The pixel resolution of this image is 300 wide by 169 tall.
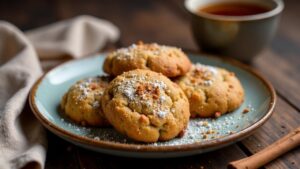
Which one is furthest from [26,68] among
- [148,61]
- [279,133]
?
[279,133]

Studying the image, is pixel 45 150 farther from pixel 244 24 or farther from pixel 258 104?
pixel 244 24

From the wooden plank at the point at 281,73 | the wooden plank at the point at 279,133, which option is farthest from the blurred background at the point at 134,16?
the wooden plank at the point at 279,133

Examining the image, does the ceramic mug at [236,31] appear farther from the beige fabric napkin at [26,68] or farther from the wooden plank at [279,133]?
the beige fabric napkin at [26,68]

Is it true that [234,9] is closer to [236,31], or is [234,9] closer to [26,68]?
[236,31]

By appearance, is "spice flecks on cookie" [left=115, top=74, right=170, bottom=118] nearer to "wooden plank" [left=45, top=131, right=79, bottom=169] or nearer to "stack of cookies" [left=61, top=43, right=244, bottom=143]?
"stack of cookies" [left=61, top=43, right=244, bottom=143]

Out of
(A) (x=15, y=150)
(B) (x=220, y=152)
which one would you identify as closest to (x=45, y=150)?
(A) (x=15, y=150)

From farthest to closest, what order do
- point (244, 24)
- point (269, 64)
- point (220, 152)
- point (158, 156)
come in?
point (269, 64), point (244, 24), point (220, 152), point (158, 156)

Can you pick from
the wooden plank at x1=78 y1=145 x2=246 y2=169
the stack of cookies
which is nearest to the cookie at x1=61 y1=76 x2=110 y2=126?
the stack of cookies
